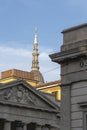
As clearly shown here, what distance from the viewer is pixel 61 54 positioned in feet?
80.3

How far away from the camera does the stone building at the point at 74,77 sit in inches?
925

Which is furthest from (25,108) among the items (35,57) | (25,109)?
(35,57)

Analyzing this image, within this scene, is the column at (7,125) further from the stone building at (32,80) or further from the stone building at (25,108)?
the stone building at (32,80)

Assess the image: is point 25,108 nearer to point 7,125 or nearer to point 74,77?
point 7,125

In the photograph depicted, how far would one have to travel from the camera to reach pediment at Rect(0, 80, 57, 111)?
54347 mm

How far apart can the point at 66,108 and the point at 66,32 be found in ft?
12.8

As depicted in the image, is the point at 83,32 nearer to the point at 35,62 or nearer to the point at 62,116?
the point at 62,116

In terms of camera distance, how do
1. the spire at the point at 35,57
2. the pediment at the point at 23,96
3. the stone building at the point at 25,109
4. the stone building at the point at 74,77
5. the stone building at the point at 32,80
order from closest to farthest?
1. the stone building at the point at 74,77
2. the stone building at the point at 25,109
3. the pediment at the point at 23,96
4. the stone building at the point at 32,80
5. the spire at the point at 35,57

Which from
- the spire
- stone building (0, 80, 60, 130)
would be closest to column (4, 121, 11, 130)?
stone building (0, 80, 60, 130)

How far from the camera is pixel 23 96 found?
56188 millimetres

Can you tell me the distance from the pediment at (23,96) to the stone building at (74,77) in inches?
1147

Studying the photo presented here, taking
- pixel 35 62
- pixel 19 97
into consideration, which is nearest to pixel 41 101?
pixel 19 97

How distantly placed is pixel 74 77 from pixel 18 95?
31.9 metres

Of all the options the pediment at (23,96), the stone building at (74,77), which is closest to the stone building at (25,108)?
the pediment at (23,96)
